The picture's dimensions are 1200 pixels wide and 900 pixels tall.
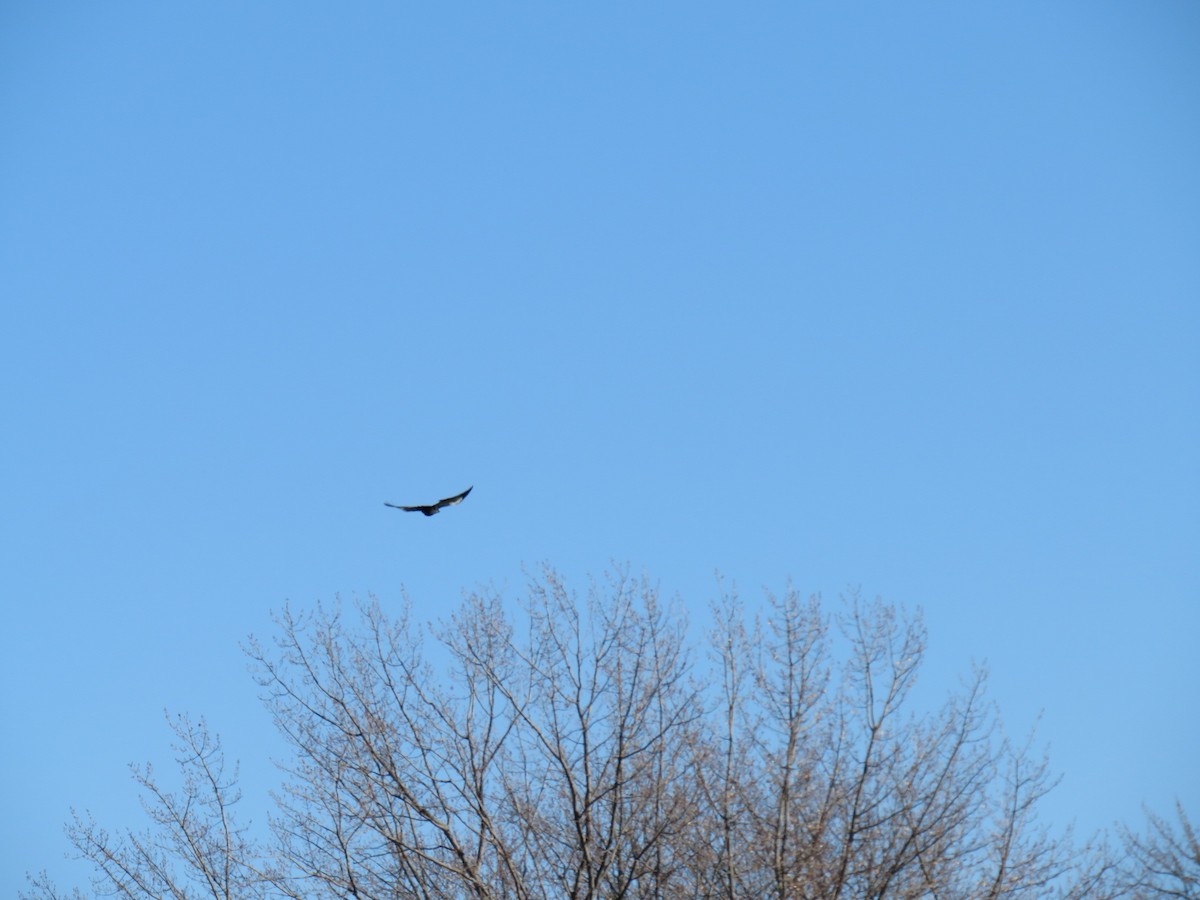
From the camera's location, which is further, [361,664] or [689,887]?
[361,664]

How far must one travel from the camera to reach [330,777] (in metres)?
15.9

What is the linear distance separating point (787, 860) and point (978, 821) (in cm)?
217

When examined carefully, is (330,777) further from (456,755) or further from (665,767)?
(665,767)

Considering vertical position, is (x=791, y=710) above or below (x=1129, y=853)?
above

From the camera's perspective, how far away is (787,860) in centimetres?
1509

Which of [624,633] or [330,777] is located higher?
[624,633]

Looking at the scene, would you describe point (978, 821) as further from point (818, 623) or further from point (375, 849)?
point (375, 849)

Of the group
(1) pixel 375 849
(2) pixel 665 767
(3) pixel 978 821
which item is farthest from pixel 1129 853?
(1) pixel 375 849

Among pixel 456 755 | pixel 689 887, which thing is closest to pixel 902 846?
pixel 689 887

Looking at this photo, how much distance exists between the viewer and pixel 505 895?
15.0m

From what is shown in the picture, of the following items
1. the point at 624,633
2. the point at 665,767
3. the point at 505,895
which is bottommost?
the point at 505,895

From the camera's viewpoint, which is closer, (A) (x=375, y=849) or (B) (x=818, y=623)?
(A) (x=375, y=849)

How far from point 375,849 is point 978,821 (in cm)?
627

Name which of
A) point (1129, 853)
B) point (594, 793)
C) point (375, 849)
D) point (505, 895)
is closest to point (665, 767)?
point (594, 793)
